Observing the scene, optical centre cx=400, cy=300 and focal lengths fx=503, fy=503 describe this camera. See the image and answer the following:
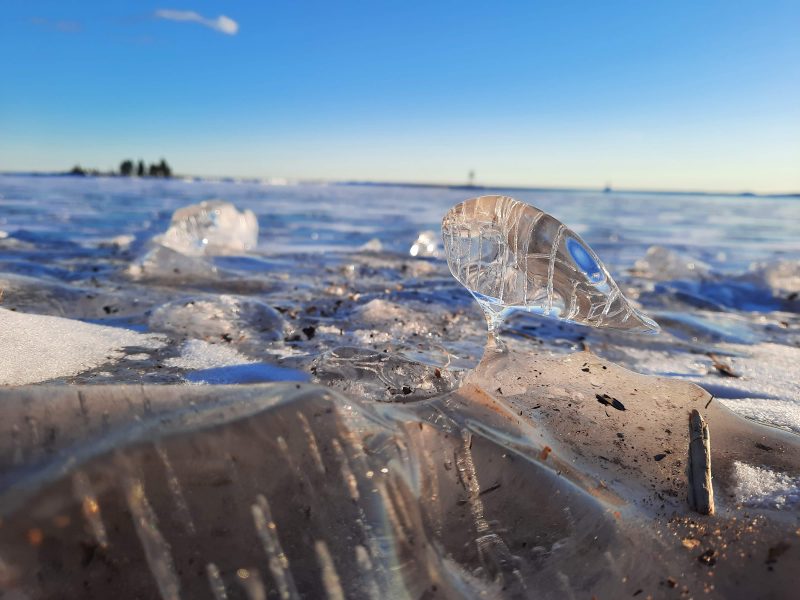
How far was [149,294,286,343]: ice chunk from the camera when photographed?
218cm

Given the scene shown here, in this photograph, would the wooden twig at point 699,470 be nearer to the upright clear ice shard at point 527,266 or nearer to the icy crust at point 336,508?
the icy crust at point 336,508

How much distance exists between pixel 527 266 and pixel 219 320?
54.8 inches

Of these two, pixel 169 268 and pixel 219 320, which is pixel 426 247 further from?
pixel 219 320

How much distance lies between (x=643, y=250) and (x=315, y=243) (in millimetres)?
5688

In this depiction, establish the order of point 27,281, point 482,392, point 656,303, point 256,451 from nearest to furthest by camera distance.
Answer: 1. point 256,451
2. point 482,392
3. point 27,281
4. point 656,303

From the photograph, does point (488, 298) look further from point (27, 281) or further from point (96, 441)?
point (27, 281)

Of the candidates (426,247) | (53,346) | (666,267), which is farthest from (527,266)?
(426,247)

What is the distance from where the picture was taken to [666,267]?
611cm

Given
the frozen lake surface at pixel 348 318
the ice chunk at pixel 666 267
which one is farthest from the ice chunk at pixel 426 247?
the ice chunk at pixel 666 267

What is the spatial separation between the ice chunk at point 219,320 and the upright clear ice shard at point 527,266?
0.95m

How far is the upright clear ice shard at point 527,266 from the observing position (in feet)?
5.46

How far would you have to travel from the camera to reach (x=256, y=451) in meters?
0.95

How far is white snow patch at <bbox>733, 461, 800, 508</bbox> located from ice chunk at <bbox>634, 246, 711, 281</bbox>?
495 centimetres

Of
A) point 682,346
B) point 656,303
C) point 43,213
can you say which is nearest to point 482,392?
point 682,346
